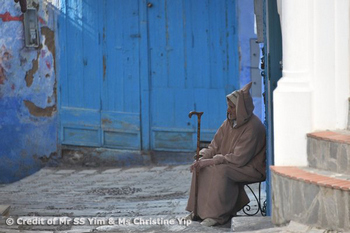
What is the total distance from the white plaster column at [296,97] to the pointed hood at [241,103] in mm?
1671

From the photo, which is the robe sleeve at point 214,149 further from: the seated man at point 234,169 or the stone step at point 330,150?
the stone step at point 330,150

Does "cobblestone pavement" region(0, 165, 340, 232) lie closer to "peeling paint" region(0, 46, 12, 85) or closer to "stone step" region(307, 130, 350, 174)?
"stone step" region(307, 130, 350, 174)

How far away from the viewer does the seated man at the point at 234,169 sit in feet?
29.1

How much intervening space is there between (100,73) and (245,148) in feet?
18.6

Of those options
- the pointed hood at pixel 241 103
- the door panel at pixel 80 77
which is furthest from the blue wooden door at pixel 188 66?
the pointed hood at pixel 241 103

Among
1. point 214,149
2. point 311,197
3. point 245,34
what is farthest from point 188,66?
point 311,197

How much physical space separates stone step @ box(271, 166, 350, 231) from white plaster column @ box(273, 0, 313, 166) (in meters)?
0.16

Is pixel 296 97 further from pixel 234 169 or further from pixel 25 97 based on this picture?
pixel 25 97

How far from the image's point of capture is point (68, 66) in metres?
14.3

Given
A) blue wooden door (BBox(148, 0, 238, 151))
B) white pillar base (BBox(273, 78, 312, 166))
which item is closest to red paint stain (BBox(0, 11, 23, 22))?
blue wooden door (BBox(148, 0, 238, 151))

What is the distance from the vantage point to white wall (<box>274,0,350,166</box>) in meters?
7.30

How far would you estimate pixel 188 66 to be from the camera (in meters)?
13.6

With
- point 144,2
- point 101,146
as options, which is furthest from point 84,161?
point 144,2

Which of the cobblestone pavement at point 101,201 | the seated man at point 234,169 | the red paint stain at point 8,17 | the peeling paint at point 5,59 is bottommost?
the cobblestone pavement at point 101,201
